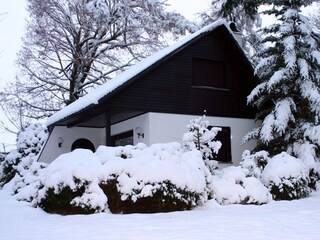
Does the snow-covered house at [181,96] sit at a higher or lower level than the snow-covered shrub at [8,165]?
higher

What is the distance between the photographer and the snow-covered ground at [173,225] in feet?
19.1

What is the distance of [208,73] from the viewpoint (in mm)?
15539

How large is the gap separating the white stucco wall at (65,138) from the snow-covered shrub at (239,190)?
359 inches

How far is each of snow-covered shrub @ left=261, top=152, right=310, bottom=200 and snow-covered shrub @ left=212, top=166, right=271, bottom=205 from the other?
53 centimetres

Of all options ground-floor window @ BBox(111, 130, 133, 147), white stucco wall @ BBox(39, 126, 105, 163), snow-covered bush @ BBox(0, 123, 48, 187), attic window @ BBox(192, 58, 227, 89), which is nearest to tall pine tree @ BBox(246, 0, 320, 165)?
attic window @ BBox(192, 58, 227, 89)

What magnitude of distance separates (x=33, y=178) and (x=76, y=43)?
1271cm

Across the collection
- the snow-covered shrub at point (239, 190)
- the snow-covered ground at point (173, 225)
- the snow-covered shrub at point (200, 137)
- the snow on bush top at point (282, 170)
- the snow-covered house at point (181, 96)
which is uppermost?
the snow-covered house at point (181, 96)

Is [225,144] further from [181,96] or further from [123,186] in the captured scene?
[123,186]

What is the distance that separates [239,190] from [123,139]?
24.0ft

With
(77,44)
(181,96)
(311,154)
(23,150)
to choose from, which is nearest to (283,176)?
(311,154)

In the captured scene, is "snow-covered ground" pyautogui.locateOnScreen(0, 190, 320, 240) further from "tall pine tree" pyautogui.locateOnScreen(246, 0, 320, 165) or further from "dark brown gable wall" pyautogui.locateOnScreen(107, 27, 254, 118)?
"dark brown gable wall" pyautogui.locateOnScreen(107, 27, 254, 118)

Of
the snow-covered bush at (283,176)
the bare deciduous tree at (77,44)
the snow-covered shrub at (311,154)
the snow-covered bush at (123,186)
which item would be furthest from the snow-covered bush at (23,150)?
the snow-covered shrub at (311,154)

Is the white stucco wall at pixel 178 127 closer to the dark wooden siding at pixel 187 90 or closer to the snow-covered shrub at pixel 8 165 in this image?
the dark wooden siding at pixel 187 90

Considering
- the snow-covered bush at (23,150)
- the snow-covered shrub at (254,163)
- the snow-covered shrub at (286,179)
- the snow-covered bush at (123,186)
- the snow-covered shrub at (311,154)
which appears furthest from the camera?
the snow-covered bush at (23,150)
